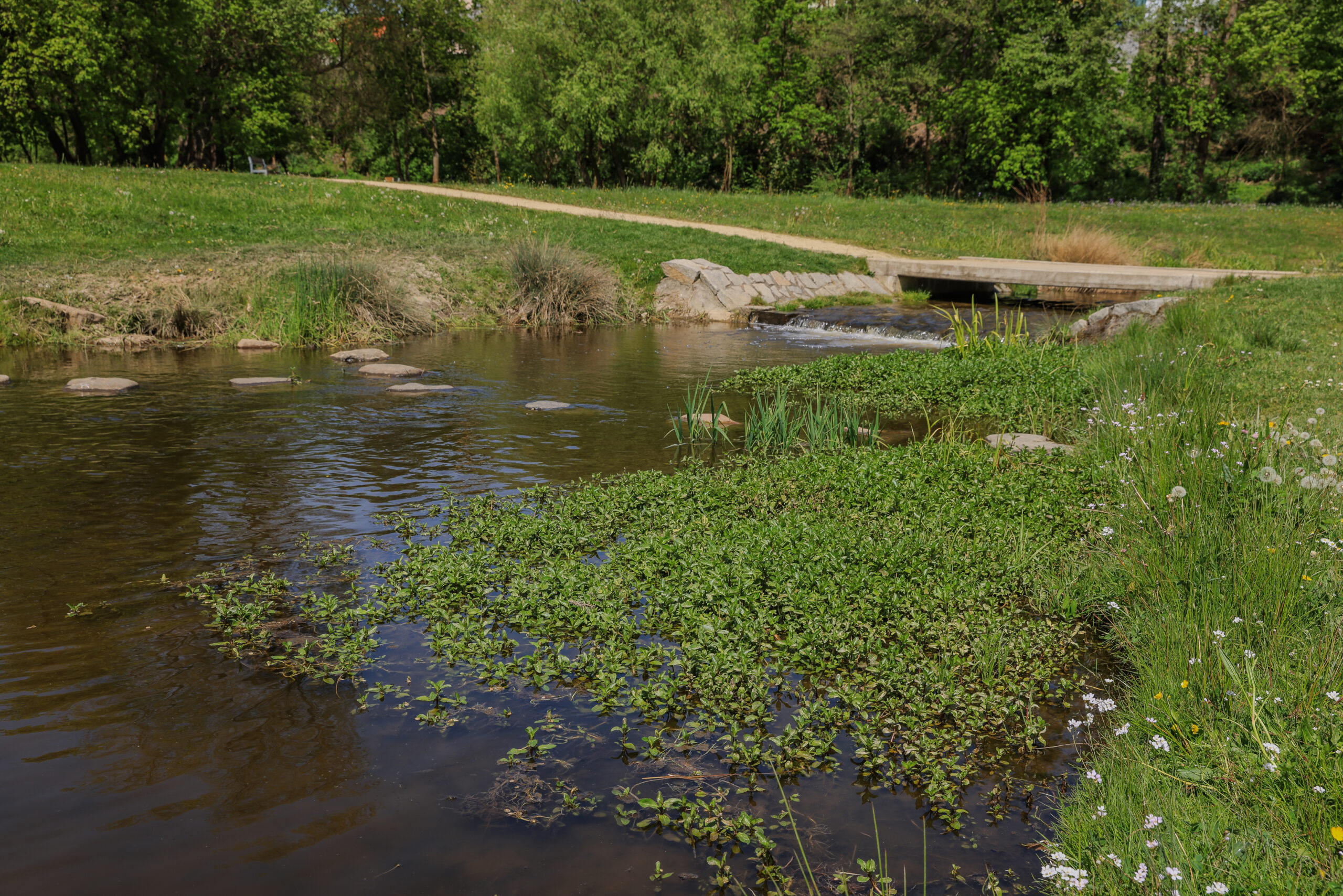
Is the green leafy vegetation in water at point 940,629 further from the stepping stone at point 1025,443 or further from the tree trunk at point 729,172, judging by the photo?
the tree trunk at point 729,172

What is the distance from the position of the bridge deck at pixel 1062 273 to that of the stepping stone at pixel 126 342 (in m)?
15.6

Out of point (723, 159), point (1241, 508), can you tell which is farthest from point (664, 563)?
point (723, 159)

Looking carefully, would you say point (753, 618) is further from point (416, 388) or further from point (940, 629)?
point (416, 388)

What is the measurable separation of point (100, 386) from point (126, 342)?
3949 mm

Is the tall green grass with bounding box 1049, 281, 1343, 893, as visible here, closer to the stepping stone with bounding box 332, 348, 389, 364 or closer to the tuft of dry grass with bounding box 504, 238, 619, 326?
the stepping stone with bounding box 332, 348, 389, 364

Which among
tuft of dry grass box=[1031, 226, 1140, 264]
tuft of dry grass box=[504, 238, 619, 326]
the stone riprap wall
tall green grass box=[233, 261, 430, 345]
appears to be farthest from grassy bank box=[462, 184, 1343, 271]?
tall green grass box=[233, 261, 430, 345]

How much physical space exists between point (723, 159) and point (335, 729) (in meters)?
44.6

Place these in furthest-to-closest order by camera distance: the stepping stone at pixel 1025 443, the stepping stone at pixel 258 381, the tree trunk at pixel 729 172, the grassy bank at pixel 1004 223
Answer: the tree trunk at pixel 729 172
the grassy bank at pixel 1004 223
the stepping stone at pixel 258 381
the stepping stone at pixel 1025 443

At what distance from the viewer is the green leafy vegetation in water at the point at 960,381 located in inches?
384

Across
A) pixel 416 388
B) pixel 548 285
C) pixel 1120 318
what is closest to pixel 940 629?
pixel 416 388

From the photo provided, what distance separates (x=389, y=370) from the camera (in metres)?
12.4

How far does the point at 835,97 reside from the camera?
1713 inches

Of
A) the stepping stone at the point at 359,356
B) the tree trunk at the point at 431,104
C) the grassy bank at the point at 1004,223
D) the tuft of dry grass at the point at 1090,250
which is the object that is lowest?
the stepping stone at the point at 359,356

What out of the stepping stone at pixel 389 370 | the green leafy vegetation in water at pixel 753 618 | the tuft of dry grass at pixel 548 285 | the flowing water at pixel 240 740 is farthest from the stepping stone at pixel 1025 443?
the tuft of dry grass at pixel 548 285
